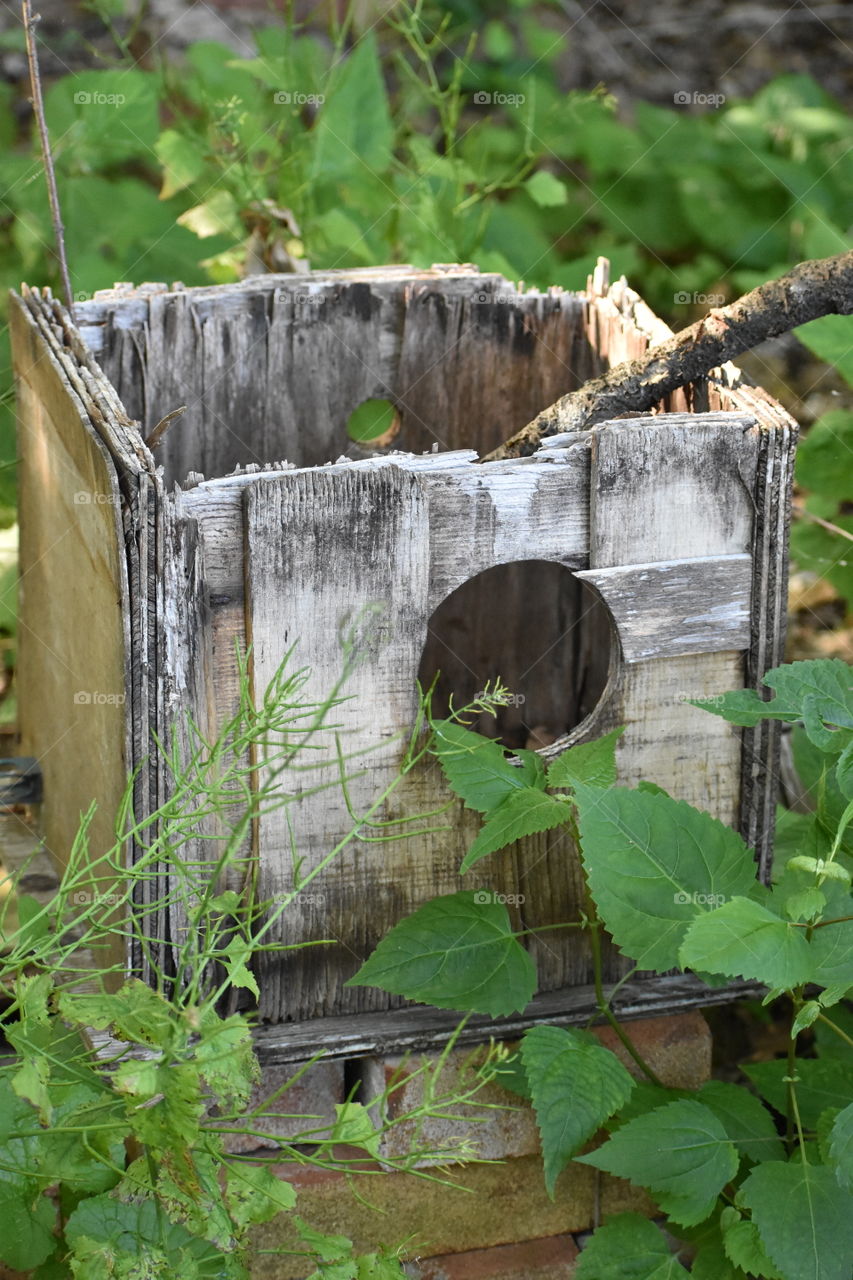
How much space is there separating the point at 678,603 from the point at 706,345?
0.40 meters

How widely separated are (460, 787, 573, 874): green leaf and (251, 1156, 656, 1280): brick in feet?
1.77

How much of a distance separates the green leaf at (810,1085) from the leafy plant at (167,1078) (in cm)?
A: 55

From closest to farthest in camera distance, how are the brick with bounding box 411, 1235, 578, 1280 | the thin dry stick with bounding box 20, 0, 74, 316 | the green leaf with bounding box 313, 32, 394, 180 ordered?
the brick with bounding box 411, 1235, 578, 1280, the thin dry stick with bounding box 20, 0, 74, 316, the green leaf with bounding box 313, 32, 394, 180

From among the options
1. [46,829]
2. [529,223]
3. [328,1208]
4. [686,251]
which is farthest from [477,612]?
[686,251]

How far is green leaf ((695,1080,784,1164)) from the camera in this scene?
6.63 ft

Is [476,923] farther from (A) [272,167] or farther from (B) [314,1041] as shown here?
(A) [272,167]

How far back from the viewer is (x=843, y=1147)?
176 centimetres

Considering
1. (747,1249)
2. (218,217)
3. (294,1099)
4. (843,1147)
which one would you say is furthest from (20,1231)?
(218,217)

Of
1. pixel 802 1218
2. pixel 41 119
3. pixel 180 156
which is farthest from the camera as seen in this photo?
pixel 180 156

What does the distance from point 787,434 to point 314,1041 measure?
1.11 metres

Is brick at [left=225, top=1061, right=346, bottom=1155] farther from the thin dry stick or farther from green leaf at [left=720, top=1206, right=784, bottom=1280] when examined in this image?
the thin dry stick

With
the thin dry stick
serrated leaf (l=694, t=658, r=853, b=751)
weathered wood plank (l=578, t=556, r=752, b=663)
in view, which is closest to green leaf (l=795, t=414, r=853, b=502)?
weathered wood plank (l=578, t=556, r=752, b=663)

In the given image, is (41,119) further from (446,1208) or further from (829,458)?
(446,1208)

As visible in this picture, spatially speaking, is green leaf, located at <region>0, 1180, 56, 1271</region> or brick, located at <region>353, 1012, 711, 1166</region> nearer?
green leaf, located at <region>0, 1180, 56, 1271</region>
